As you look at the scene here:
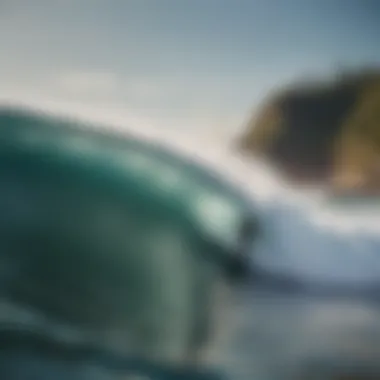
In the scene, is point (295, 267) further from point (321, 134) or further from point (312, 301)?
point (321, 134)

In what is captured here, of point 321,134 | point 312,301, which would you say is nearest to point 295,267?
point 312,301

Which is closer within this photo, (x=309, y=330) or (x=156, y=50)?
(x=309, y=330)

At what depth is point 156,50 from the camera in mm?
1184

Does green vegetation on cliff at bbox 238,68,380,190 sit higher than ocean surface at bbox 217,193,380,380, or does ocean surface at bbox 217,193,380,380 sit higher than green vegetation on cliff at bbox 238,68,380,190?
green vegetation on cliff at bbox 238,68,380,190

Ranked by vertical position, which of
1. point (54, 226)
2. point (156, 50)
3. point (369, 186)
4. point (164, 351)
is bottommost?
point (164, 351)

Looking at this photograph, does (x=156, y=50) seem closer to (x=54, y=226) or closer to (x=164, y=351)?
(x=54, y=226)

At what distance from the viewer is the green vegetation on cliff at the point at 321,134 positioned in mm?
1153

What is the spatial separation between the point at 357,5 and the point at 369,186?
0.91 ft

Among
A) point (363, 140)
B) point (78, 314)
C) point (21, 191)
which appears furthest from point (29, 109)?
point (363, 140)

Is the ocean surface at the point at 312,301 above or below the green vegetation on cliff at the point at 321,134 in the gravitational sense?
below

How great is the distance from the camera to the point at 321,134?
45.8 inches

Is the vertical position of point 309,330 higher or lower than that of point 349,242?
lower

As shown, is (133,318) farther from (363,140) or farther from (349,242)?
(363,140)

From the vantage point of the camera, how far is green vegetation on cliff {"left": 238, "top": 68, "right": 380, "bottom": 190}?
1153mm
